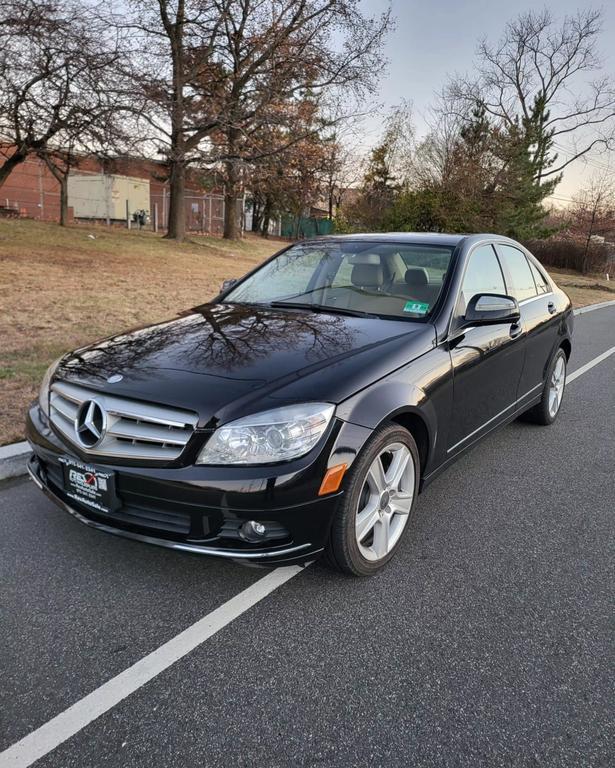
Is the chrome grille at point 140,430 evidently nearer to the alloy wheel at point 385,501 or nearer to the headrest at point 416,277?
the alloy wheel at point 385,501

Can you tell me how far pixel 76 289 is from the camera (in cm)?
1070

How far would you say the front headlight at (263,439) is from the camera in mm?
2424

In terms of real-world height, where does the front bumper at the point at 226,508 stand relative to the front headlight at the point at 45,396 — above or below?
below

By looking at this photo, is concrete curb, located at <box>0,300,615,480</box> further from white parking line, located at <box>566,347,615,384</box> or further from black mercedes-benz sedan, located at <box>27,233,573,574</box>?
white parking line, located at <box>566,347,615,384</box>

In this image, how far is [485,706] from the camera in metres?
2.10

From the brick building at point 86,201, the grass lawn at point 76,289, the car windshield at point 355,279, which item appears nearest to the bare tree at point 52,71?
the grass lawn at point 76,289

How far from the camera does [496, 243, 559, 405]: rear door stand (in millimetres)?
4438

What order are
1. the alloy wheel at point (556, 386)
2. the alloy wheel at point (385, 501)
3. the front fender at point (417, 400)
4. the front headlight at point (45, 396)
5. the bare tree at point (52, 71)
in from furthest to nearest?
the bare tree at point (52, 71) < the alloy wheel at point (556, 386) < the front headlight at point (45, 396) < the alloy wheel at point (385, 501) < the front fender at point (417, 400)

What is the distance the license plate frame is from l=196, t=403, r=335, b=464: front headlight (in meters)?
0.43

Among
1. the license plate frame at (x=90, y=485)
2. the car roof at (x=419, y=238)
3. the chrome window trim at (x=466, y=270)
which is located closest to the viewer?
the license plate frame at (x=90, y=485)

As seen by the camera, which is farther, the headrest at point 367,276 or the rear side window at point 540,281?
the rear side window at point 540,281

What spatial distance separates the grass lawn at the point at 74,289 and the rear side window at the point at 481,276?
3.19 m

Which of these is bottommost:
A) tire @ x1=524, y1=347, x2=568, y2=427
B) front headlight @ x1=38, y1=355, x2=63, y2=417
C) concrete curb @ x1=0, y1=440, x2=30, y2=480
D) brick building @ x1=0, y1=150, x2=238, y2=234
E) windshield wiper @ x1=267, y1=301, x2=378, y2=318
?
concrete curb @ x1=0, y1=440, x2=30, y2=480

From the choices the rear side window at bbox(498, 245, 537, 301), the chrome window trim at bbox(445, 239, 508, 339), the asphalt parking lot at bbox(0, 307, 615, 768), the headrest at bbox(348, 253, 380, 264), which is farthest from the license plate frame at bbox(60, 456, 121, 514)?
the rear side window at bbox(498, 245, 537, 301)
